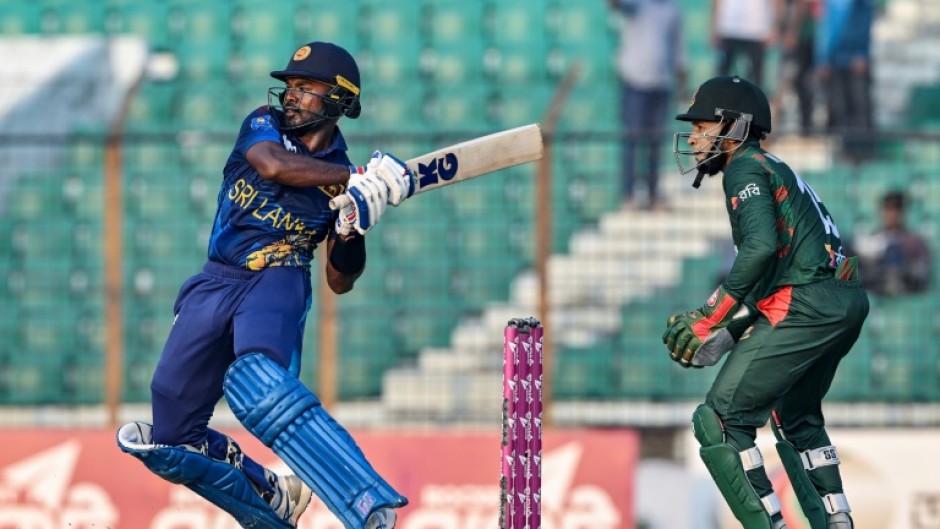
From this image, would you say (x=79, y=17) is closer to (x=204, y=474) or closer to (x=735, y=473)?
(x=204, y=474)

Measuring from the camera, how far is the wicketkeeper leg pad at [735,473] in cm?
600

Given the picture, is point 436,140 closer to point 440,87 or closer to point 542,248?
point 542,248

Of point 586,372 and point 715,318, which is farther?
point 586,372

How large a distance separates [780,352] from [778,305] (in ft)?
0.65

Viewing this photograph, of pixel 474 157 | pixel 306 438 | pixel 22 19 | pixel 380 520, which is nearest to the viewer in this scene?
pixel 380 520

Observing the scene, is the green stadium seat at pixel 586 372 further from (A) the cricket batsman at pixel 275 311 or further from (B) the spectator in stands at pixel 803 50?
(A) the cricket batsman at pixel 275 311

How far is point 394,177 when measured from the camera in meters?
5.79

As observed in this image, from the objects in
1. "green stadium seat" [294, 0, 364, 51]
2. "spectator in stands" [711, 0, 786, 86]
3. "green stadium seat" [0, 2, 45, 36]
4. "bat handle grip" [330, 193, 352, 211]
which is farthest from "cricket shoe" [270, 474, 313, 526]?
"green stadium seat" [0, 2, 45, 36]

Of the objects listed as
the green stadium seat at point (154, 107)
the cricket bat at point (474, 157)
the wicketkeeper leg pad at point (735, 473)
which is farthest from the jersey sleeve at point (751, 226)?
the green stadium seat at point (154, 107)

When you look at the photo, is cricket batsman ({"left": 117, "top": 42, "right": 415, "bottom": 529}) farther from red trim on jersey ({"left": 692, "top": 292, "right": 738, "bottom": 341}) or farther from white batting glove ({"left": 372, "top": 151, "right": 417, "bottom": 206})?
red trim on jersey ({"left": 692, "top": 292, "right": 738, "bottom": 341})

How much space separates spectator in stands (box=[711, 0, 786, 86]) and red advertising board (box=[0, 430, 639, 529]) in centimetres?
388

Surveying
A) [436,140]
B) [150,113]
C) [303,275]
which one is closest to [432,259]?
[436,140]

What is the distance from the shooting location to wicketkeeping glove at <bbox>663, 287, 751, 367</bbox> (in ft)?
19.7

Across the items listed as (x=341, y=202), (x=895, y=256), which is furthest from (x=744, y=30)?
(x=341, y=202)
